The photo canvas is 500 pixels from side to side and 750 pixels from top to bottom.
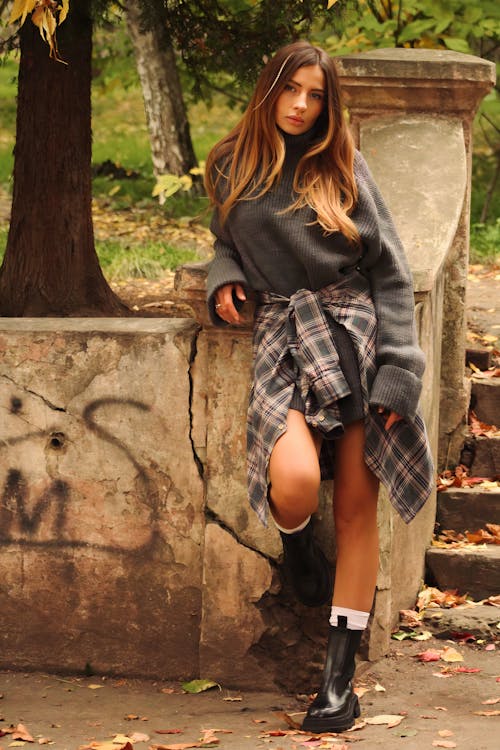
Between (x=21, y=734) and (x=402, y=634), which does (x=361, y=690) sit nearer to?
(x=402, y=634)

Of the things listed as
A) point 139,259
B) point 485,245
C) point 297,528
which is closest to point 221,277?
point 297,528

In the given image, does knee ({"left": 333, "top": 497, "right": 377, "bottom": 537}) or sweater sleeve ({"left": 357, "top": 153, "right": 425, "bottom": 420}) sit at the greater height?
sweater sleeve ({"left": 357, "top": 153, "right": 425, "bottom": 420})

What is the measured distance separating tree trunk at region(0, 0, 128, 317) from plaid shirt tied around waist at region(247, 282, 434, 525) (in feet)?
7.83

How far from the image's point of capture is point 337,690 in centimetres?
375

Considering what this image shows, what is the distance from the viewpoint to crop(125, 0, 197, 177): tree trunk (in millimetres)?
12211

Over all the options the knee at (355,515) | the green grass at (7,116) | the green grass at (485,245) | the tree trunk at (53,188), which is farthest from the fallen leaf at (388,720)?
the green grass at (7,116)

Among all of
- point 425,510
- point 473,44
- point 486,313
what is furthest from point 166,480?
point 473,44

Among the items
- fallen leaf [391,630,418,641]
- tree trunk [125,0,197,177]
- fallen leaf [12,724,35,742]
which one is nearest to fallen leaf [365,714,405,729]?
fallen leaf [391,630,418,641]

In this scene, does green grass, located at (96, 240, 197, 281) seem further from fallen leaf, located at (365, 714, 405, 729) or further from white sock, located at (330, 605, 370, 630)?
fallen leaf, located at (365, 714, 405, 729)

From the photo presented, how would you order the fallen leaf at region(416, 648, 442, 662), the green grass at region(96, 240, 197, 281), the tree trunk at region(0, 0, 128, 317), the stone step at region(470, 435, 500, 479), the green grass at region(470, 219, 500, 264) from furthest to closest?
the green grass at region(470, 219, 500, 264), the green grass at region(96, 240, 197, 281), the tree trunk at region(0, 0, 128, 317), the stone step at region(470, 435, 500, 479), the fallen leaf at region(416, 648, 442, 662)

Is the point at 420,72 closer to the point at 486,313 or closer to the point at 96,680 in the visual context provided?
the point at 486,313

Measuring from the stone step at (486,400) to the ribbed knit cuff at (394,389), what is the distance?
2090mm

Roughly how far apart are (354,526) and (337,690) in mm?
519

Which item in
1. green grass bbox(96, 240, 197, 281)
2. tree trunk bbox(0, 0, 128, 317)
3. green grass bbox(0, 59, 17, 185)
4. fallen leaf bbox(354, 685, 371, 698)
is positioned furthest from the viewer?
green grass bbox(0, 59, 17, 185)
